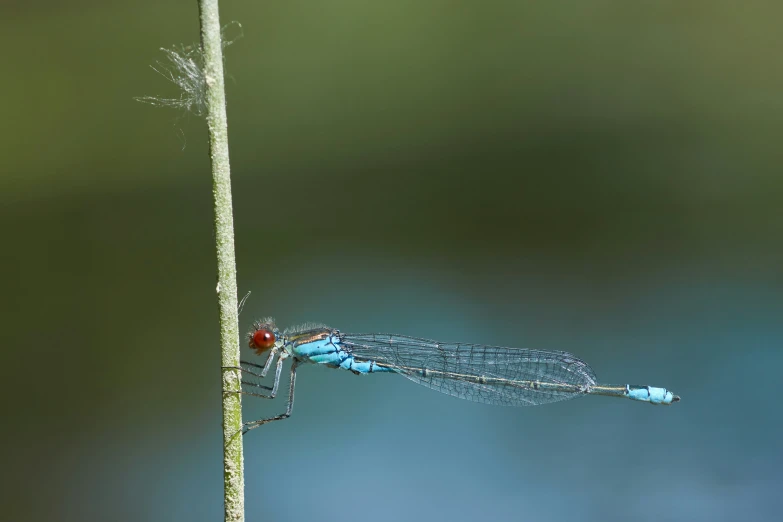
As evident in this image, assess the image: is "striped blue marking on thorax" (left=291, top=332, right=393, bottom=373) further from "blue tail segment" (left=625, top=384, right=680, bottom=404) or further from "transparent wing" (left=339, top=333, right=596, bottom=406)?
"blue tail segment" (left=625, top=384, right=680, bottom=404)

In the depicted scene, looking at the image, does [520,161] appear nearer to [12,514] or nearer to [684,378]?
[684,378]

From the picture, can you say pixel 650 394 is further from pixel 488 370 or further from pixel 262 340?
pixel 262 340

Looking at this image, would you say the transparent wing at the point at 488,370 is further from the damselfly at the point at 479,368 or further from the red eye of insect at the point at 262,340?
the red eye of insect at the point at 262,340

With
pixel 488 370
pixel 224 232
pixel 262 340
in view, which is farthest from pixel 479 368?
pixel 224 232

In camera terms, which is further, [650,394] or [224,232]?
[650,394]

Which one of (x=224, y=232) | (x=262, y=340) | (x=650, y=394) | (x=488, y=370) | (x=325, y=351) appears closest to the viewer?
(x=224, y=232)

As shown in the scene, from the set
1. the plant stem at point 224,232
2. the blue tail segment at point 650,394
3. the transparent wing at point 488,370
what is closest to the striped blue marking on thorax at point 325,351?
the transparent wing at point 488,370
